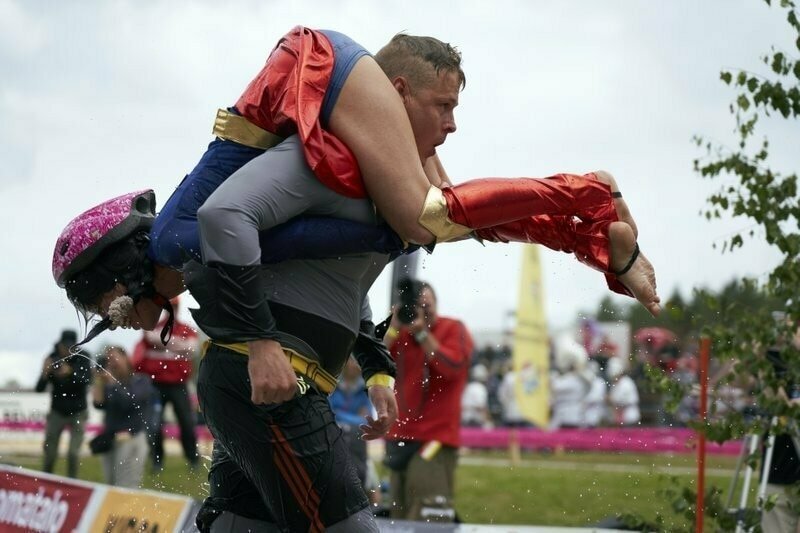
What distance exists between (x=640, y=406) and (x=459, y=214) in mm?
19780

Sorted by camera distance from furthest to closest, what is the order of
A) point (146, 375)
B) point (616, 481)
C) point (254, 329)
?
1. point (616, 481)
2. point (146, 375)
3. point (254, 329)

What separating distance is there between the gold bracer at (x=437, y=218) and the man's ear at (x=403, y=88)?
28cm

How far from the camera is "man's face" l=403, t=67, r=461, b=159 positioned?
3021 mm

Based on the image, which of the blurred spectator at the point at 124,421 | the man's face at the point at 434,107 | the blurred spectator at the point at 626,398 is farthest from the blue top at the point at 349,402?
the blurred spectator at the point at 626,398

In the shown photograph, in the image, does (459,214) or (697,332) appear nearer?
(459,214)

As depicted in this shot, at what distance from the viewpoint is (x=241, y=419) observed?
9.72 feet

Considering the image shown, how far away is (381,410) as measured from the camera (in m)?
Answer: 3.64

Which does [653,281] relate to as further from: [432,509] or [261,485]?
[432,509]

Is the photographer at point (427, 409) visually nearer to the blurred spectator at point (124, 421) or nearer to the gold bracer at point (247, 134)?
the blurred spectator at point (124, 421)

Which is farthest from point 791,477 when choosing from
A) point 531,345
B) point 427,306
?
point 531,345

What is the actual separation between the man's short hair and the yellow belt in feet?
2.59

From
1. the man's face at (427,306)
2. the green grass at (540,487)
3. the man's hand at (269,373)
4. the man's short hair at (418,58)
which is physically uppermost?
the man's short hair at (418,58)

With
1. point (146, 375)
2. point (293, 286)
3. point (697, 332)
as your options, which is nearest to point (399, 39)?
point (293, 286)

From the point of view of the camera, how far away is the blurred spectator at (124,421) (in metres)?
9.30
